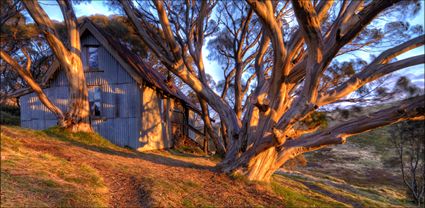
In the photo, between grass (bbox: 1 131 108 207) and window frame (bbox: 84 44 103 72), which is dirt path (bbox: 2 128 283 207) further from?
window frame (bbox: 84 44 103 72)

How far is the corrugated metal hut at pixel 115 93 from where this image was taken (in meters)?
18.5

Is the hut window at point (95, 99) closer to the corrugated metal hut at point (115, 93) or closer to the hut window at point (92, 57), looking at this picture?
the corrugated metal hut at point (115, 93)

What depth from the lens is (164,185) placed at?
29.7ft

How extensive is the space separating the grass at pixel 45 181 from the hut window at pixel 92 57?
9.48 m

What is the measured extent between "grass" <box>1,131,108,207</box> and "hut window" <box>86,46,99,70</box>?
948cm

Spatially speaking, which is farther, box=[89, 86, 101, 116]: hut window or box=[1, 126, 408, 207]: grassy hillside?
box=[89, 86, 101, 116]: hut window

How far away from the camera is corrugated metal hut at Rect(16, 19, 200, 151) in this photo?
18500 mm

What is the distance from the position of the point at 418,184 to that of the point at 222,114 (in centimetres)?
2065

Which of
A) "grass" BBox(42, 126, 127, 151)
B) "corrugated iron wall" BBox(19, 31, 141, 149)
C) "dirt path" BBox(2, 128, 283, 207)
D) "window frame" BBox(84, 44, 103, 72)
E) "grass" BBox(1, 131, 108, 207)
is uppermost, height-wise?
"window frame" BBox(84, 44, 103, 72)

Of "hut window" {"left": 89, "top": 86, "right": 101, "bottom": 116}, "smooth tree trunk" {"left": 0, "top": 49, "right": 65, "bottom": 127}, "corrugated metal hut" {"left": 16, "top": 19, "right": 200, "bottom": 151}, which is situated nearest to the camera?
"smooth tree trunk" {"left": 0, "top": 49, "right": 65, "bottom": 127}

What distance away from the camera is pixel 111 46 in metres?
18.5

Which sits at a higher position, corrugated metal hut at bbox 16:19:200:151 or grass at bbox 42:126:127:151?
corrugated metal hut at bbox 16:19:200:151

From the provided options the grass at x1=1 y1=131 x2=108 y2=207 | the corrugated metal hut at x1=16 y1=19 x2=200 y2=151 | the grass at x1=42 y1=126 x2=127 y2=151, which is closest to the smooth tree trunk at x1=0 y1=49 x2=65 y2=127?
the grass at x1=42 y1=126 x2=127 y2=151

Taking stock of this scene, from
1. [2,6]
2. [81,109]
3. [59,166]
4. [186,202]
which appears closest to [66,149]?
[59,166]
